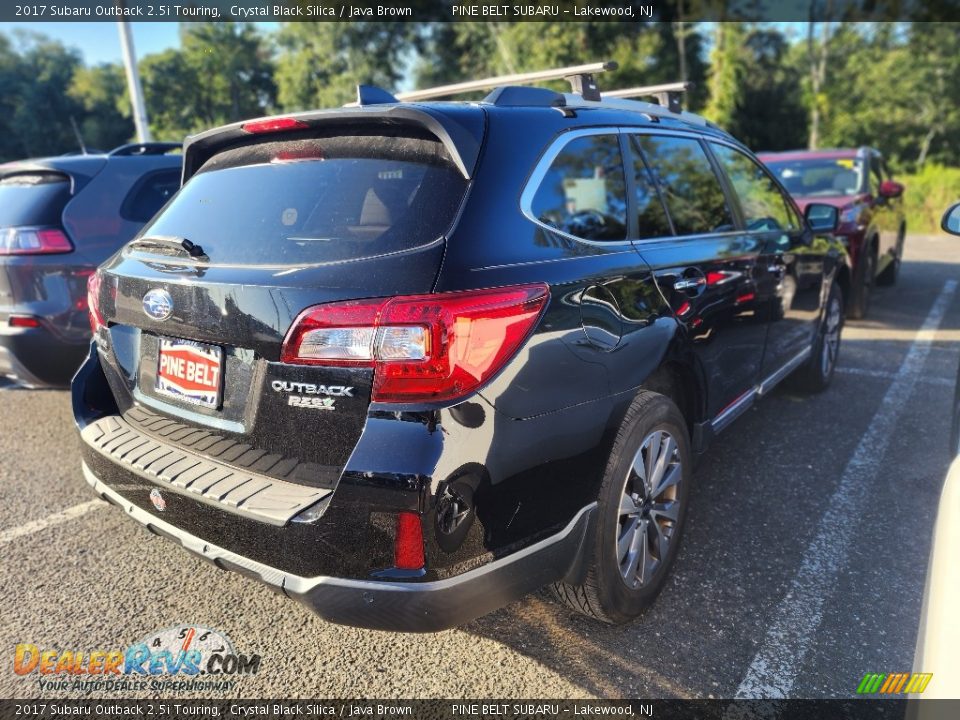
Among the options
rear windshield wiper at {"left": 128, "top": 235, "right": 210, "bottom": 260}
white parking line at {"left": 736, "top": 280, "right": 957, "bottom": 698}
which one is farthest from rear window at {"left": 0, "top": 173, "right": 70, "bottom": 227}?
white parking line at {"left": 736, "top": 280, "right": 957, "bottom": 698}

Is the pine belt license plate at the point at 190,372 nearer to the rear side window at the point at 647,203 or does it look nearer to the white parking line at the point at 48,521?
the white parking line at the point at 48,521

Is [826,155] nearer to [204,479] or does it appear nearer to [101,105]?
[204,479]

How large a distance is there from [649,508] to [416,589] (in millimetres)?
1104

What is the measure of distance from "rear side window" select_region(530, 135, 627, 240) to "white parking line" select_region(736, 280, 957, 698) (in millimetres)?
1518

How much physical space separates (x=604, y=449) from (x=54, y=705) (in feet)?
6.23

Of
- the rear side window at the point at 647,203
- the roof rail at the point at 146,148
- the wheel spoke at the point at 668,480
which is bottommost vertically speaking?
the wheel spoke at the point at 668,480

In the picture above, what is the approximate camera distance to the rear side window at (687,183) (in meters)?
2.88

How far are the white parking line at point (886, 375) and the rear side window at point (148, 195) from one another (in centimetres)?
530

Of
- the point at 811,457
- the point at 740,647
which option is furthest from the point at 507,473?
the point at 811,457

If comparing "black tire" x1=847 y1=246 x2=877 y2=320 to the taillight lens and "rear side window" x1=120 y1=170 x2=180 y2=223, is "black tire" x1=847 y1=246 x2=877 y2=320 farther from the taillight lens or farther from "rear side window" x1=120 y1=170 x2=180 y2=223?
the taillight lens

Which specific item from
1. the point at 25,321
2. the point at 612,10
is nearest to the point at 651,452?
the point at 25,321

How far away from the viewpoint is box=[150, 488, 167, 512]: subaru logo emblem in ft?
6.62

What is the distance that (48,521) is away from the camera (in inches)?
125

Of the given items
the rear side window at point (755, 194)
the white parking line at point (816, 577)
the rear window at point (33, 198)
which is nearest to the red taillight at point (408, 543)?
the white parking line at point (816, 577)
